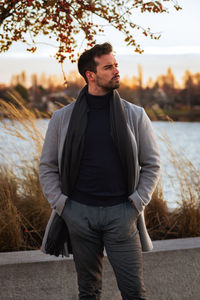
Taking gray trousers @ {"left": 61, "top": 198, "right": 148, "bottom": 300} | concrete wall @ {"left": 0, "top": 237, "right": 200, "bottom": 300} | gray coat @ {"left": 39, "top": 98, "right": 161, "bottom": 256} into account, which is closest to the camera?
gray trousers @ {"left": 61, "top": 198, "right": 148, "bottom": 300}

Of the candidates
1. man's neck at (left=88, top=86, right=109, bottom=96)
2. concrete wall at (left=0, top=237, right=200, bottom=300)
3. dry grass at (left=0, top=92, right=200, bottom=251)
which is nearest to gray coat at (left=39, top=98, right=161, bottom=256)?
man's neck at (left=88, top=86, right=109, bottom=96)

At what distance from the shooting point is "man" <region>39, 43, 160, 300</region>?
2.16 meters

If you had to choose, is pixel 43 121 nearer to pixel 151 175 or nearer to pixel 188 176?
pixel 188 176

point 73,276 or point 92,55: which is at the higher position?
point 92,55

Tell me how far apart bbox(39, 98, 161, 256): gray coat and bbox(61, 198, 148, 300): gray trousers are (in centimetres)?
7

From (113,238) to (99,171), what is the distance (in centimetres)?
34

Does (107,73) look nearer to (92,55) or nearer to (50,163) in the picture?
(92,55)

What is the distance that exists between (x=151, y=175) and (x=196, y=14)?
2892 mm

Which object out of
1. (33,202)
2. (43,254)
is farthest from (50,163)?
(33,202)

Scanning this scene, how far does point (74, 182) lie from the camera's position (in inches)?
87.9

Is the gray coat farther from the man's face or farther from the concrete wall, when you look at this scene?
the concrete wall

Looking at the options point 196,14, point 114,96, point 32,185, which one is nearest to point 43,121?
point 32,185

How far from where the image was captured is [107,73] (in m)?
2.20

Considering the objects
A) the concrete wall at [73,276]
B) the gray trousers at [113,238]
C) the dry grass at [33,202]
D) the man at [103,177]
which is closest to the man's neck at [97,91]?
the man at [103,177]
